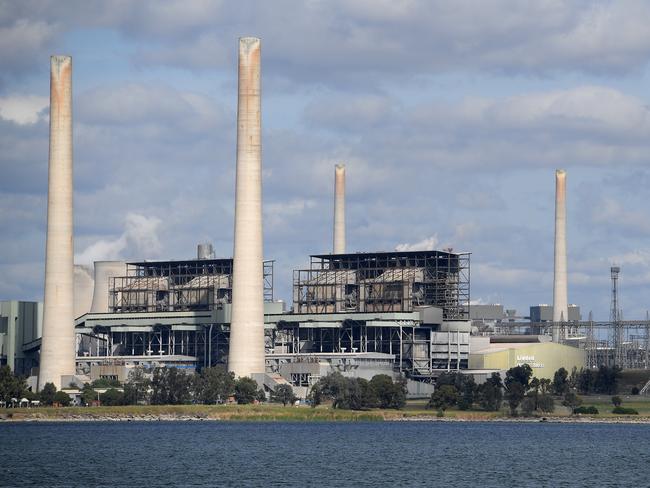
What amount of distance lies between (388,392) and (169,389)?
26.1 meters

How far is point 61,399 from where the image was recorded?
162250 mm

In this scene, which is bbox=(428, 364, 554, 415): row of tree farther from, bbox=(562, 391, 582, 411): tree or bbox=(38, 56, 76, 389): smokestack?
bbox=(38, 56, 76, 389): smokestack

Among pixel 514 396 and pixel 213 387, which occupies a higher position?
pixel 213 387

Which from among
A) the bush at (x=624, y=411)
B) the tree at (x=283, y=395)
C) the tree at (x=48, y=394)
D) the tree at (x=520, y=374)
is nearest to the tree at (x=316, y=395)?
the tree at (x=283, y=395)

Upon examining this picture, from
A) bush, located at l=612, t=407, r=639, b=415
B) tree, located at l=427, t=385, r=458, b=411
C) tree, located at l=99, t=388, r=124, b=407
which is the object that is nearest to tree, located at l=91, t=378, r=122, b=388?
tree, located at l=99, t=388, r=124, b=407

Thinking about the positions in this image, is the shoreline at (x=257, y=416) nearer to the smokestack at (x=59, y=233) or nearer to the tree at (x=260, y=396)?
the tree at (x=260, y=396)

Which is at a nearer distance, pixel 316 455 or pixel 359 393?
pixel 316 455

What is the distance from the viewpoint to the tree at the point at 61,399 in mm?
161875

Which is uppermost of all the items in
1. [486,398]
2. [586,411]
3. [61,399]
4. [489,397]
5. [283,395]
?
[489,397]

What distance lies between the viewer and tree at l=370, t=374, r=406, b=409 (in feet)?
547

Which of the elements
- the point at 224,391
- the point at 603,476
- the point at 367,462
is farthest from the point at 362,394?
the point at 603,476

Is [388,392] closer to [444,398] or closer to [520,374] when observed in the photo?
[444,398]

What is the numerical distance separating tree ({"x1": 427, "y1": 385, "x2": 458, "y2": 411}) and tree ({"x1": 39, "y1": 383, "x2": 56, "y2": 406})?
45.1 meters

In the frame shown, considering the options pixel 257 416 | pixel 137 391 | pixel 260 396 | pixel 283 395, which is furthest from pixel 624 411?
pixel 137 391
